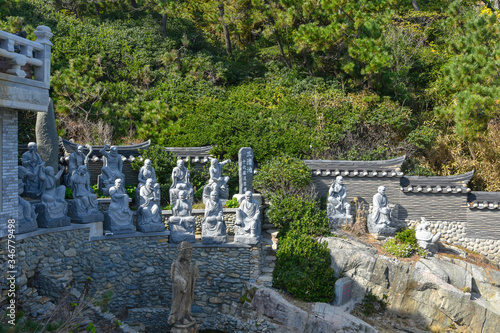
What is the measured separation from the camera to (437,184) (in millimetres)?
15344

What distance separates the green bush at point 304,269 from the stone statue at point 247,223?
944 millimetres

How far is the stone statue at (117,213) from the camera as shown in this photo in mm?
11586

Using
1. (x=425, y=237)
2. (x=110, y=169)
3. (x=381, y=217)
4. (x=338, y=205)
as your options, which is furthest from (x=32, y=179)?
(x=425, y=237)

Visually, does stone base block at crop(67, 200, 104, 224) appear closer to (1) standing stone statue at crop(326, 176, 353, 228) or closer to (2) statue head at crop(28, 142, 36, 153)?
(2) statue head at crop(28, 142, 36, 153)

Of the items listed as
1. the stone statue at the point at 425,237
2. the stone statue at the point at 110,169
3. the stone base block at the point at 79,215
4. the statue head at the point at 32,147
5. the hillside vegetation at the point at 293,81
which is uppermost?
the hillside vegetation at the point at 293,81

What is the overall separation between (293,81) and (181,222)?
11857 mm

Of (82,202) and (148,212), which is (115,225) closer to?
(148,212)

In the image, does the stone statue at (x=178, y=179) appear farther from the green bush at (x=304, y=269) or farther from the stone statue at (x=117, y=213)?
the green bush at (x=304, y=269)

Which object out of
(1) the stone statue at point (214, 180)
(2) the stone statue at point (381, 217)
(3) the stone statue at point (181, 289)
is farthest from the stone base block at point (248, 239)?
(2) the stone statue at point (381, 217)

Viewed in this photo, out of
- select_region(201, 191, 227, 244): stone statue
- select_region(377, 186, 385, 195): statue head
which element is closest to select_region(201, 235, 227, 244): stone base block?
select_region(201, 191, 227, 244): stone statue

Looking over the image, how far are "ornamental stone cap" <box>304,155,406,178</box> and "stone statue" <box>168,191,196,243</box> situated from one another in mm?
5300

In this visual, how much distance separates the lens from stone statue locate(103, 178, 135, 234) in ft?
38.0

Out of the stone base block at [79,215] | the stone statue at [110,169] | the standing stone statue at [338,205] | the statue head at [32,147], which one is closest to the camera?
the stone base block at [79,215]

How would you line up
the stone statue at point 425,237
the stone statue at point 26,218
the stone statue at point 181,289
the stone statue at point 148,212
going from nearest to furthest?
the stone statue at point 181,289 < the stone statue at point 26,218 < the stone statue at point 148,212 < the stone statue at point 425,237
